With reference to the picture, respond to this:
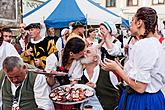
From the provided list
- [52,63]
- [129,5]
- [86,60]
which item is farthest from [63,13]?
[129,5]

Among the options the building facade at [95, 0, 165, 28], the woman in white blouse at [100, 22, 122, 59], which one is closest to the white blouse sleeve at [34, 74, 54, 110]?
the woman in white blouse at [100, 22, 122, 59]

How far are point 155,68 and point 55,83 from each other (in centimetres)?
100

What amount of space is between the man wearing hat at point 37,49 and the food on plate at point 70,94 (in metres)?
1.75

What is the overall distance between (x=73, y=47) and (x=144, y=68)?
40.1 inches

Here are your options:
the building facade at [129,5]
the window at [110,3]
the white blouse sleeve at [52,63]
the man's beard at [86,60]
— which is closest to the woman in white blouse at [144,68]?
the man's beard at [86,60]

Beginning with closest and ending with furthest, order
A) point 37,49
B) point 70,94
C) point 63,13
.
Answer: point 70,94 < point 37,49 < point 63,13

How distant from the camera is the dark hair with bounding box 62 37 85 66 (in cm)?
286

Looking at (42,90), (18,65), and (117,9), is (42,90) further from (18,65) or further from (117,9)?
(117,9)

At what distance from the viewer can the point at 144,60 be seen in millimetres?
1984

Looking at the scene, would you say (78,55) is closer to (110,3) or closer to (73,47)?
(73,47)

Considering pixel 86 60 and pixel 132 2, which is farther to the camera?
pixel 132 2

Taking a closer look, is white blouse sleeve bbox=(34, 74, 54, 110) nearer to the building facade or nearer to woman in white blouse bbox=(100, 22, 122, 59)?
woman in white blouse bbox=(100, 22, 122, 59)

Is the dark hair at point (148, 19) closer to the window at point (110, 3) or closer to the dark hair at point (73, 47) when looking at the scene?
the dark hair at point (73, 47)

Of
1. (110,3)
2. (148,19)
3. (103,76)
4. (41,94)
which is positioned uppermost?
(110,3)
